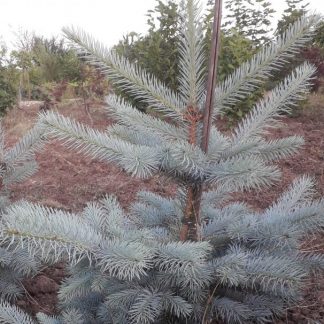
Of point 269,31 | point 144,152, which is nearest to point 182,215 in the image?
point 144,152

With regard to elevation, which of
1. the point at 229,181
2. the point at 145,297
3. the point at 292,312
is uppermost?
the point at 229,181

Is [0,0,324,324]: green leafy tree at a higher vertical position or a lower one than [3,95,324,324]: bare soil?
higher

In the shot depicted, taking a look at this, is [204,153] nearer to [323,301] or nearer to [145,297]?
[145,297]

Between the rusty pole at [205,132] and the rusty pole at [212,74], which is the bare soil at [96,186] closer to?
the rusty pole at [205,132]

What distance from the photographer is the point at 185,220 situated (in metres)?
1.49

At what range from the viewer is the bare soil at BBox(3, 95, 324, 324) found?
2119 mm

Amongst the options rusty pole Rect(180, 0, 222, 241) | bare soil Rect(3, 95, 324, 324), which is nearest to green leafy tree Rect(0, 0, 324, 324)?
rusty pole Rect(180, 0, 222, 241)

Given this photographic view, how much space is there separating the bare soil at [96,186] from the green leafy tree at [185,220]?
1.77 feet

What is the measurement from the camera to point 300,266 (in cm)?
139

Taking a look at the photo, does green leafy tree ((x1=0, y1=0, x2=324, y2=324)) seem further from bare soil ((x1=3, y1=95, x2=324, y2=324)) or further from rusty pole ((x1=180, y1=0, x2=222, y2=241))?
bare soil ((x1=3, y1=95, x2=324, y2=324))

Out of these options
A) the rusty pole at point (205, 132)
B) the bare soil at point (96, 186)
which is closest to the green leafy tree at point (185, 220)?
the rusty pole at point (205, 132)

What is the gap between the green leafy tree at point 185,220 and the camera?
1173 millimetres

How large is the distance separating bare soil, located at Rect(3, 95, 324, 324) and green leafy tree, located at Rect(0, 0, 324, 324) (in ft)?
1.77

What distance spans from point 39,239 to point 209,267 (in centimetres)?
61
